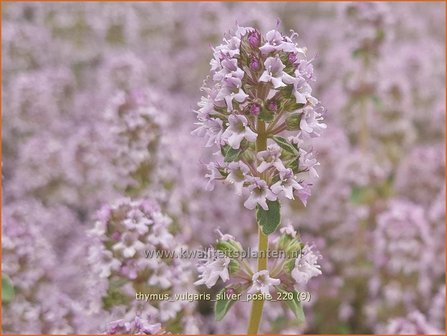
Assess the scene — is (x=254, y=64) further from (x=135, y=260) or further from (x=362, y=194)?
(x=362, y=194)

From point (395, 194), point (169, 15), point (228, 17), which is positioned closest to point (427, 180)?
point (395, 194)

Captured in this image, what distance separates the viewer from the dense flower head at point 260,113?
1761 millimetres

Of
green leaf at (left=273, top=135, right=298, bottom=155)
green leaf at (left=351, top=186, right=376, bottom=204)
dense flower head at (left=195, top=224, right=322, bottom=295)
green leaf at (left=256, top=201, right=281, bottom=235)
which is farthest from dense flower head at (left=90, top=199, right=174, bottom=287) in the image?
green leaf at (left=351, top=186, right=376, bottom=204)

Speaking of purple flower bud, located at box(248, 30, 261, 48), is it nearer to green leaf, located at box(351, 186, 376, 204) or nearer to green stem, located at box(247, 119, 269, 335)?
green stem, located at box(247, 119, 269, 335)

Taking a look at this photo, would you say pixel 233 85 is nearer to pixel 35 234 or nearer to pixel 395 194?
Result: pixel 35 234

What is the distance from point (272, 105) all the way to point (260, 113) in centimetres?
4

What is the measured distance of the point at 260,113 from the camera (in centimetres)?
177

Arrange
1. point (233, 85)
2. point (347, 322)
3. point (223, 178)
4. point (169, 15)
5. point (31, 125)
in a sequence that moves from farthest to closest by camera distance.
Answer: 1. point (169, 15)
2. point (31, 125)
3. point (347, 322)
4. point (223, 178)
5. point (233, 85)

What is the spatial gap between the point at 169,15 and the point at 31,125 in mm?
2452

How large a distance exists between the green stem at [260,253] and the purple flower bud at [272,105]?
50mm

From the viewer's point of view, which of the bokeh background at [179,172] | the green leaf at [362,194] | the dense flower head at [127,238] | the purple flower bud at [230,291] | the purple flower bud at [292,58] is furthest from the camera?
the green leaf at [362,194]

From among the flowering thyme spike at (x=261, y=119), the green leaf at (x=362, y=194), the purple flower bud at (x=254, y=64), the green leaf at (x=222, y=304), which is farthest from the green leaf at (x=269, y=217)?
the green leaf at (x=362, y=194)

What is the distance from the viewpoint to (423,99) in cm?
614

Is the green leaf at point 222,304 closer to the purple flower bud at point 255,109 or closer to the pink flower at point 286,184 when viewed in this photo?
the pink flower at point 286,184
